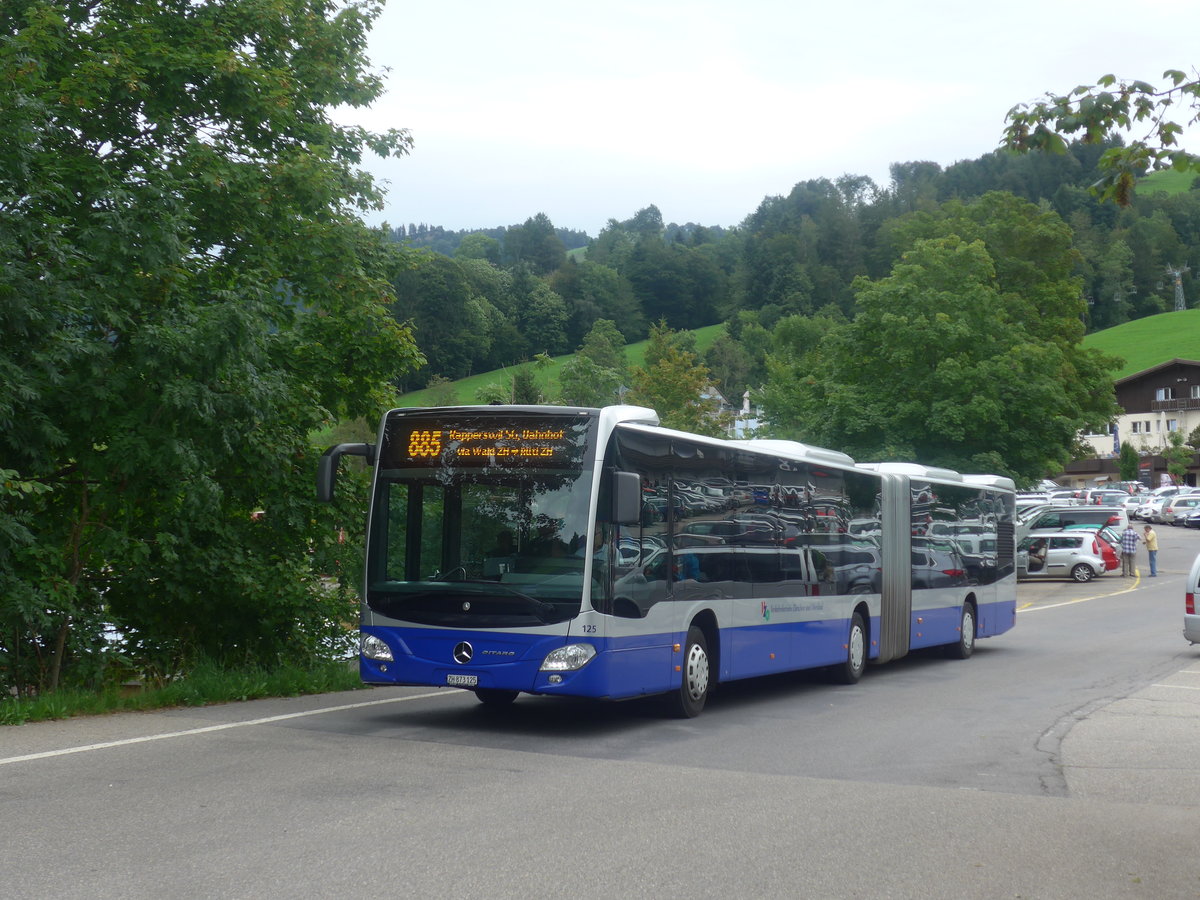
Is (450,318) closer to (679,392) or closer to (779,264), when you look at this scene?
(679,392)

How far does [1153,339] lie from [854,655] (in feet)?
430

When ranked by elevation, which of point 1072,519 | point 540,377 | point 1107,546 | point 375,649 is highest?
point 540,377

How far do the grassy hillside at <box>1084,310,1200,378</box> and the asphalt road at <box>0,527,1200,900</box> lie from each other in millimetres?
119248

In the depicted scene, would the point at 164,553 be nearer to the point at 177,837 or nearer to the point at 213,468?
the point at 213,468

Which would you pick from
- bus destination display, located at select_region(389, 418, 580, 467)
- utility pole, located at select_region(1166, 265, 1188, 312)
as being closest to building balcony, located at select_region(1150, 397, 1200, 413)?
utility pole, located at select_region(1166, 265, 1188, 312)

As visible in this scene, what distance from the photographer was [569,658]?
431 inches

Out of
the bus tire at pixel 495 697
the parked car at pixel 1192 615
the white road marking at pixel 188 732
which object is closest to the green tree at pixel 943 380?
the parked car at pixel 1192 615

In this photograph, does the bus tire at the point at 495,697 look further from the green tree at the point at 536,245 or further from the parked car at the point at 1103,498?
the green tree at the point at 536,245

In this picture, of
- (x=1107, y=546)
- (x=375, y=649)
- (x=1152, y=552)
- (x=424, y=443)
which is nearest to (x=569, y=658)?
(x=375, y=649)

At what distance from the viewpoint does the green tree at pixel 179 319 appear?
12.0 meters

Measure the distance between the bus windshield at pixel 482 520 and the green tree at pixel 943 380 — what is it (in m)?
32.4

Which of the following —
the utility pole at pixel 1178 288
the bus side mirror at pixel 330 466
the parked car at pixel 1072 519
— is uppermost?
the utility pole at pixel 1178 288

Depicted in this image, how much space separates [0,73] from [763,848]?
9.71 m

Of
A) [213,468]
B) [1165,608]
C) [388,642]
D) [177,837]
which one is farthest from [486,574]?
[1165,608]
